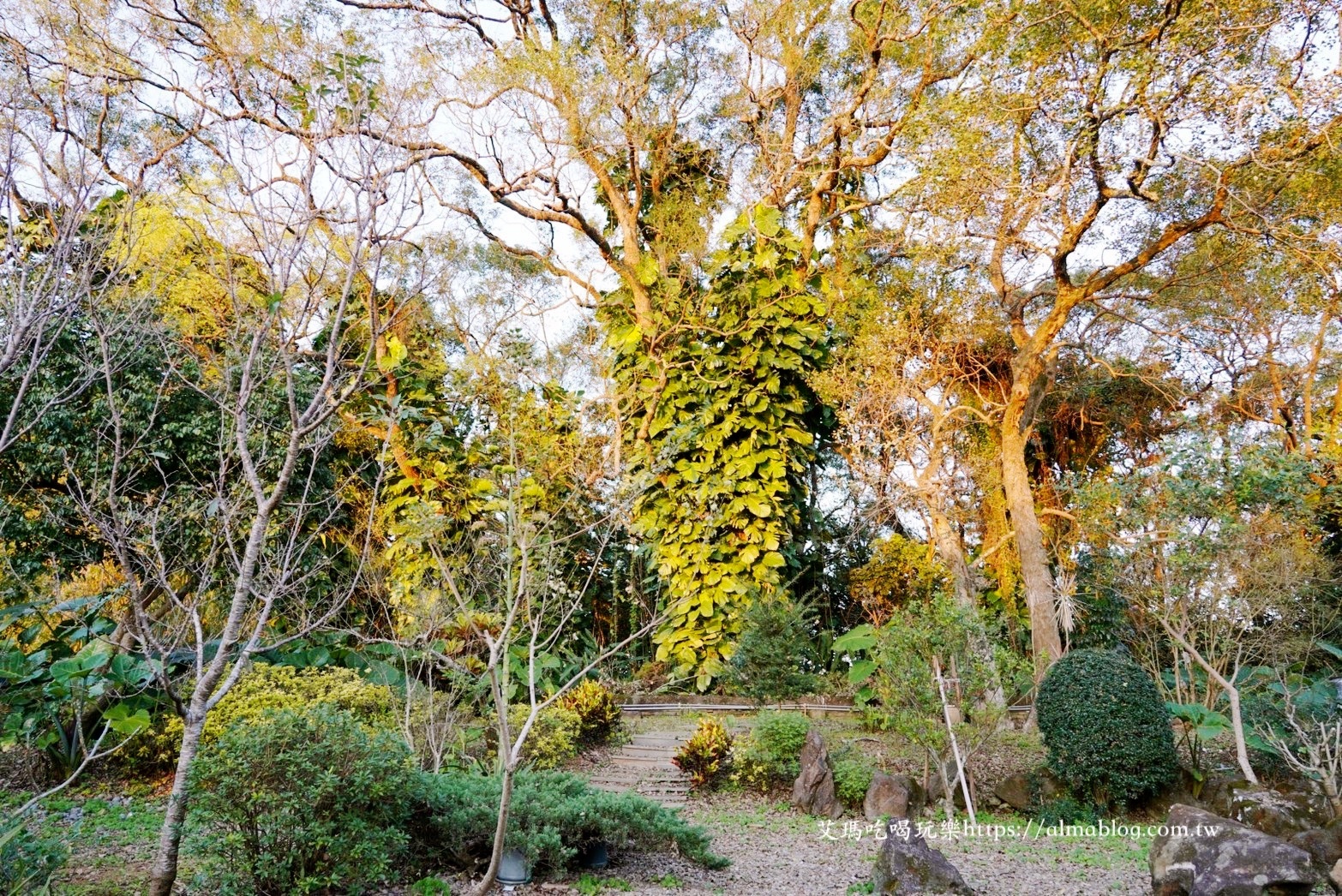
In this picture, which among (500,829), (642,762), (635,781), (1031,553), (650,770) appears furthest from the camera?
(1031,553)

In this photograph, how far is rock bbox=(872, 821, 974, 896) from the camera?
11.4 ft

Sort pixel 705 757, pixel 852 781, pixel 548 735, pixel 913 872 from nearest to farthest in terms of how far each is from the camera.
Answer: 1. pixel 913 872
2. pixel 852 781
3. pixel 548 735
4. pixel 705 757

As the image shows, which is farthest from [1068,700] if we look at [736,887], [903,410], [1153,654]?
[903,410]

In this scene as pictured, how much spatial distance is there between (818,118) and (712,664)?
740cm

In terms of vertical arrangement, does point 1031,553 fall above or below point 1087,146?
below

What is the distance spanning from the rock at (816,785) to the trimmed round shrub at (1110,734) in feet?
5.38

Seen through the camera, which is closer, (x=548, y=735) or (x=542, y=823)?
(x=542, y=823)

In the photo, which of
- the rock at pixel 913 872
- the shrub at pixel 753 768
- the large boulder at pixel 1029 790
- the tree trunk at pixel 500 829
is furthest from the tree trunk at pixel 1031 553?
the tree trunk at pixel 500 829

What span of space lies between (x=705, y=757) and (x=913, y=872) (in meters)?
3.08

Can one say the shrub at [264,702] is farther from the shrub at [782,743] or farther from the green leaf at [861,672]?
the green leaf at [861,672]

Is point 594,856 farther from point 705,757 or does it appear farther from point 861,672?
point 861,672

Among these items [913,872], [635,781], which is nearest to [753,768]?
[635,781]

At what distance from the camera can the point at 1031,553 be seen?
7938 millimetres

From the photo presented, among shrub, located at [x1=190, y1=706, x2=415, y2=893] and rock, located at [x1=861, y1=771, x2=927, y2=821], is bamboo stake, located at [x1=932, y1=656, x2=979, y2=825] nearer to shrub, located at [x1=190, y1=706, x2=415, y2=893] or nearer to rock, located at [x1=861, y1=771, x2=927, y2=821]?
rock, located at [x1=861, y1=771, x2=927, y2=821]
